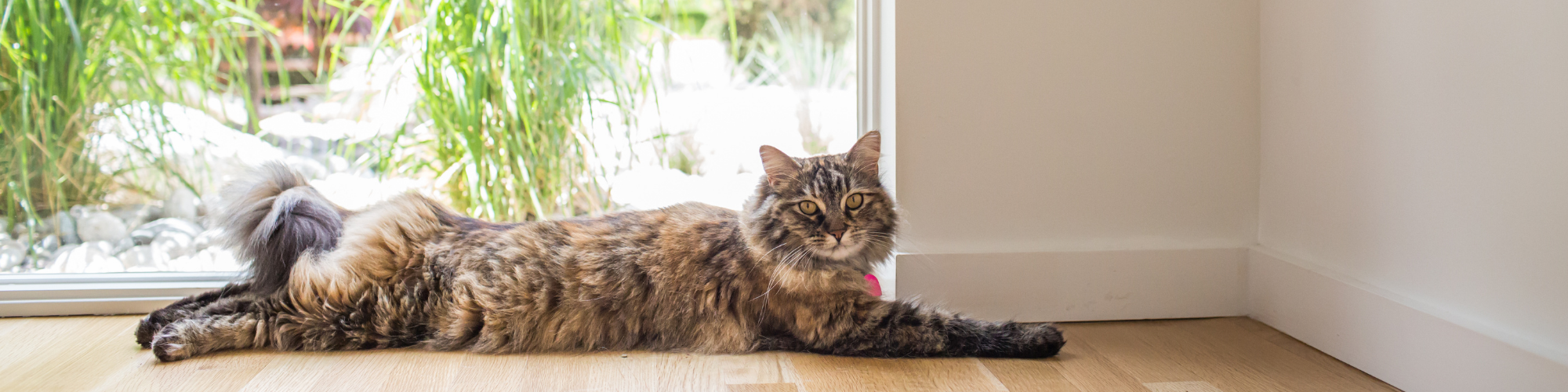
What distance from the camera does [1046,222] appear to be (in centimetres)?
185

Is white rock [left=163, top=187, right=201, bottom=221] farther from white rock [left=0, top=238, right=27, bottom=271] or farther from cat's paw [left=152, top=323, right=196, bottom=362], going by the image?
cat's paw [left=152, top=323, right=196, bottom=362]

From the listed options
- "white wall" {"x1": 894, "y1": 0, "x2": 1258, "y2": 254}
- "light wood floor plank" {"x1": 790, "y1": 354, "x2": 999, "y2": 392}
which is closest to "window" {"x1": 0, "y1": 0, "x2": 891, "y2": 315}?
"white wall" {"x1": 894, "y1": 0, "x2": 1258, "y2": 254}

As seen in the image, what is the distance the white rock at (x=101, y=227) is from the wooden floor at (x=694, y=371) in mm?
508

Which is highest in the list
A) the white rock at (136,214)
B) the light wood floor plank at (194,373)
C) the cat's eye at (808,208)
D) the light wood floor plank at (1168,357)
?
the cat's eye at (808,208)

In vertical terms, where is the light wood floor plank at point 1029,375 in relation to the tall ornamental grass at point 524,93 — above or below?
below

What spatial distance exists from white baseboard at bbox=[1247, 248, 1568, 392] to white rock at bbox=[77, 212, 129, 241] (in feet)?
8.87

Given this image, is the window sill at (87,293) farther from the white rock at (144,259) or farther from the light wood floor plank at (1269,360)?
the light wood floor plank at (1269,360)

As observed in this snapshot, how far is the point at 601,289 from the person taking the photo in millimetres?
1573

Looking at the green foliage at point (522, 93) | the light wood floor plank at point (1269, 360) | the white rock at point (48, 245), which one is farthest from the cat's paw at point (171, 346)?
the light wood floor plank at point (1269, 360)

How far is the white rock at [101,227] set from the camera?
210cm

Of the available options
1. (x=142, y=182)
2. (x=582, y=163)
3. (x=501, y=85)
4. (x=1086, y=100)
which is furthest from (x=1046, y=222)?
(x=142, y=182)

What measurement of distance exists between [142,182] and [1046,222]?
7.17ft

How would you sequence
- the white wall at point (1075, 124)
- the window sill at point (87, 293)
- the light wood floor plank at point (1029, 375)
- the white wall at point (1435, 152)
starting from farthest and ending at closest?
the window sill at point (87, 293)
the white wall at point (1075, 124)
the light wood floor plank at point (1029, 375)
the white wall at point (1435, 152)

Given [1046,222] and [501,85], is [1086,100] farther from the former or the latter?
[501,85]
